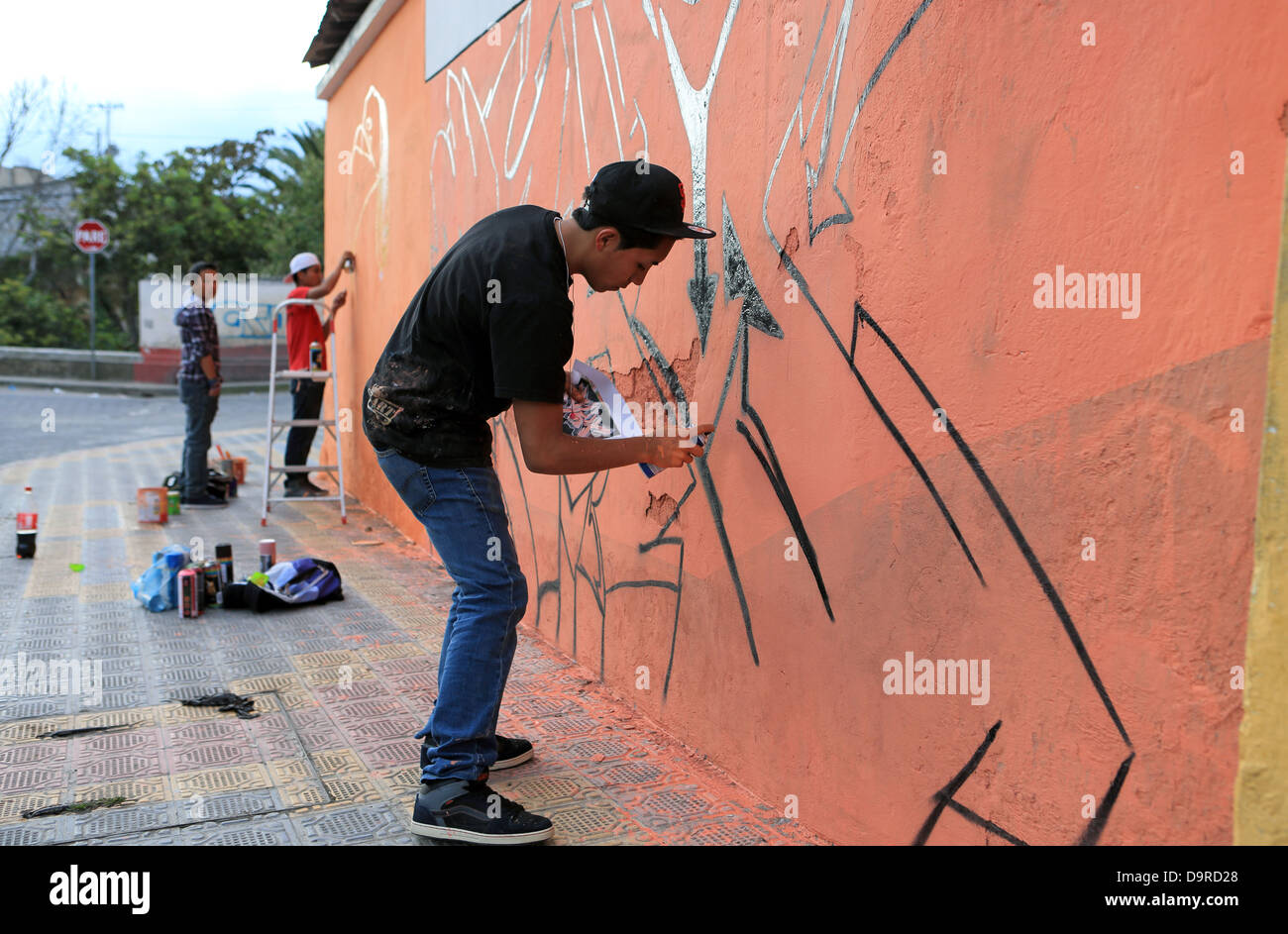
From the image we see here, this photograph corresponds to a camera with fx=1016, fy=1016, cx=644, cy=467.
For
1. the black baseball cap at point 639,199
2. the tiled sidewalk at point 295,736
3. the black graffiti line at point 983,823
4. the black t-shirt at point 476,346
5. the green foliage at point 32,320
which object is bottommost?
the tiled sidewalk at point 295,736

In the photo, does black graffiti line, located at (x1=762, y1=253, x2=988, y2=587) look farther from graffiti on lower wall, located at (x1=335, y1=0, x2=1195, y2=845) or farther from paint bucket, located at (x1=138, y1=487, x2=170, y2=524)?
paint bucket, located at (x1=138, y1=487, x2=170, y2=524)

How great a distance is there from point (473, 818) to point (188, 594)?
113 inches

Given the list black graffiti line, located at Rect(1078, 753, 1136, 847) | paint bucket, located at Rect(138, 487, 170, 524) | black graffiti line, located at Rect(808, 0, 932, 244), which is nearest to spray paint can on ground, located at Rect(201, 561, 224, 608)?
paint bucket, located at Rect(138, 487, 170, 524)

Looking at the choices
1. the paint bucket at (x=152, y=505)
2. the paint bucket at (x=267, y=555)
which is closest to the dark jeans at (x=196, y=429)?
the paint bucket at (x=152, y=505)

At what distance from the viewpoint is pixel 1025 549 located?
2062 millimetres

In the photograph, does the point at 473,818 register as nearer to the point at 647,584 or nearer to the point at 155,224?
the point at 647,584

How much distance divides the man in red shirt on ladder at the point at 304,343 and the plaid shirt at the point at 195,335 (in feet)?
1.97

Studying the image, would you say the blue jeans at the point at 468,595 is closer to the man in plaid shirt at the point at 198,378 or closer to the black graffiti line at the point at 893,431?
the black graffiti line at the point at 893,431

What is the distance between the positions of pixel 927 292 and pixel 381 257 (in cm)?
639

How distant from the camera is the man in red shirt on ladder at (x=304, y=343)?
8438 millimetres

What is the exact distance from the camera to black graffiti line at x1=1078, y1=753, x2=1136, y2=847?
1.87m

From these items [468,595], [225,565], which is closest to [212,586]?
[225,565]

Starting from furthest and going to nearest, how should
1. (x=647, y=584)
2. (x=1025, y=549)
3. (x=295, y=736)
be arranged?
(x=647, y=584)
(x=295, y=736)
(x=1025, y=549)
